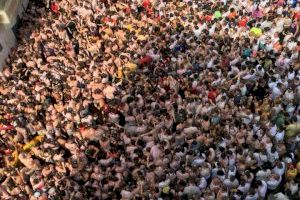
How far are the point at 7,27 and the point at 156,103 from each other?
23.3ft

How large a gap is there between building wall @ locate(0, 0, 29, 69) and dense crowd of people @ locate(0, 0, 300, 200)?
Result: 66 cm

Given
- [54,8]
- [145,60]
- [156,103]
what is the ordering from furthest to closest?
[54,8] < [145,60] < [156,103]

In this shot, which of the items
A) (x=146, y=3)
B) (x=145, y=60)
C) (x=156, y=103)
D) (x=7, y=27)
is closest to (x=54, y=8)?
(x=7, y=27)

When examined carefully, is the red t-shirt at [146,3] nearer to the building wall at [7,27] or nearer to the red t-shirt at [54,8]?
the red t-shirt at [54,8]

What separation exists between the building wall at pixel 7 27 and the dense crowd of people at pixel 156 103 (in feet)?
2.18

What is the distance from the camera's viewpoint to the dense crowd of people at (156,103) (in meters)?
9.68

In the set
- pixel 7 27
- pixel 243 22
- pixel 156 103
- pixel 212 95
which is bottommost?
pixel 7 27

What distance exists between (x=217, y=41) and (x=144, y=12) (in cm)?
270

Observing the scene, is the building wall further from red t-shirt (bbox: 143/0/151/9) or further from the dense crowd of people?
red t-shirt (bbox: 143/0/151/9)

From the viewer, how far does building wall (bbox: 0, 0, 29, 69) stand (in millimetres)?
15031

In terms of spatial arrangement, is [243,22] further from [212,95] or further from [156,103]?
[156,103]

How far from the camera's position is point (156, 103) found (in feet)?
36.2

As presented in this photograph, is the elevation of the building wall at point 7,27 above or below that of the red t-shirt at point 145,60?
below

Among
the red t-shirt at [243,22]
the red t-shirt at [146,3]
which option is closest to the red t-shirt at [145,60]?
→ the red t-shirt at [146,3]
